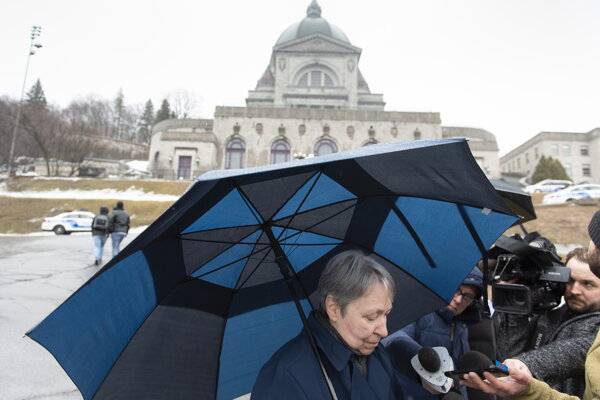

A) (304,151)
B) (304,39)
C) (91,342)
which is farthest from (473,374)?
(304,39)

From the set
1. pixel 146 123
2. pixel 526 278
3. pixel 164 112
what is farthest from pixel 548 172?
pixel 146 123

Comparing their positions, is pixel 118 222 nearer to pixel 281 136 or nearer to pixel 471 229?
pixel 471 229

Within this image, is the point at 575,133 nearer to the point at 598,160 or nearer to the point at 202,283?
the point at 598,160

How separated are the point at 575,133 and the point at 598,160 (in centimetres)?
454

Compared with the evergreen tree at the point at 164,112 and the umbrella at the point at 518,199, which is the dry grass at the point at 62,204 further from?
the evergreen tree at the point at 164,112

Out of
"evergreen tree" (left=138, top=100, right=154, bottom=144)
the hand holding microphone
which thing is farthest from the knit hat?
"evergreen tree" (left=138, top=100, right=154, bottom=144)

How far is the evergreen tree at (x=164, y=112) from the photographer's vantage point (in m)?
63.8

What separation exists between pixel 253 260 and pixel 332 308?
2.36ft

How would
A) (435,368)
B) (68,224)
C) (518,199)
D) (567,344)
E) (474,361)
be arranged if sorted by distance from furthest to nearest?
(68,224) → (518,199) → (567,344) → (435,368) → (474,361)

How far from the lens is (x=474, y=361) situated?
1.64 meters

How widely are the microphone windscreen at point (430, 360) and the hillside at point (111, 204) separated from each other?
16305mm

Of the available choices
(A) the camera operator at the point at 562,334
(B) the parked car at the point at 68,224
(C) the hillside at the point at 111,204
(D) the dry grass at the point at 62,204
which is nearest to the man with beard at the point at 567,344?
(A) the camera operator at the point at 562,334

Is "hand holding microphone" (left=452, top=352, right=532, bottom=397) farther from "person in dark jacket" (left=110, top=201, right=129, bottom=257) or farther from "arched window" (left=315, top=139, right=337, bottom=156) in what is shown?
"arched window" (left=315, top=139, right=337, bottom=156)

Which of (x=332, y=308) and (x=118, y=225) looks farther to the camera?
(x=118, y=225)
